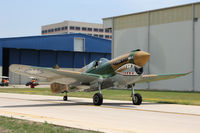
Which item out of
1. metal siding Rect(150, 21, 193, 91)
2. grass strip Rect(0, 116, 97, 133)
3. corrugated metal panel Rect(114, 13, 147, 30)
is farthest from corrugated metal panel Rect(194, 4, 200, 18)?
grass strip Rect(0, 116, 97, 133)

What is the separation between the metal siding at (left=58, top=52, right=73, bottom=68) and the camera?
74938mm

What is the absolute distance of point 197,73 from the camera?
119ft

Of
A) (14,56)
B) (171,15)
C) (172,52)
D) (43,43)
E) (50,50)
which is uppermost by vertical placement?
(171,15)

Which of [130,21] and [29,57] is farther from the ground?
[130,21]

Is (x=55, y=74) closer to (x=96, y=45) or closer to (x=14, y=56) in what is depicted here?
(x=14, y=56)

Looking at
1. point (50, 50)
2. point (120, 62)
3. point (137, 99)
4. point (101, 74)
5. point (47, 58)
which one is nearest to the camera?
point (120, 62)

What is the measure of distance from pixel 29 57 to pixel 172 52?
41.0 m

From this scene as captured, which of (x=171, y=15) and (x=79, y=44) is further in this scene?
(x=79, y=44)

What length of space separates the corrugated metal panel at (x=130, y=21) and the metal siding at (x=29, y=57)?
99.2ft

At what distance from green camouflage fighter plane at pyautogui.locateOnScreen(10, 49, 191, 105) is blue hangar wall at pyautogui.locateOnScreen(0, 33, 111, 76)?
4584cm

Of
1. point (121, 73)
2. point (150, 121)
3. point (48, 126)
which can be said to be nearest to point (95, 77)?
point (121, 73)

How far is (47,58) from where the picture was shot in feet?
241

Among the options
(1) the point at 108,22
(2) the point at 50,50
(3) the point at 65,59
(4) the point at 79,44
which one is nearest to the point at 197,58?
(1) the point at 108,22

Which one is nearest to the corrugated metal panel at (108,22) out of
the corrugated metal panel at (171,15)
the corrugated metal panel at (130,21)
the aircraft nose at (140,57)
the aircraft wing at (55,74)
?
the corrugated metal panel at (130,21)
